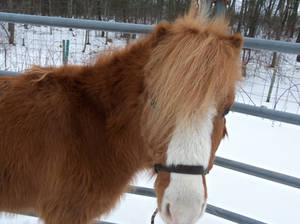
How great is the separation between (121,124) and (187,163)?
1.97 ft

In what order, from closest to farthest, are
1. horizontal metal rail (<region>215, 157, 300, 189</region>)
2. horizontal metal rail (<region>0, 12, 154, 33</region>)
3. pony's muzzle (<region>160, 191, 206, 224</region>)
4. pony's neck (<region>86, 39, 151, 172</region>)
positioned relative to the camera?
pony's muzzle (<region>160, 191, 206, 224</region>)
pony's neck (<region>86, 39, 151, 172</region>)
horizontal metal rail (<region>215, 157, 300, 189</region>)
horizontal metal rail (<region>0, 12, 154, 33</region>)

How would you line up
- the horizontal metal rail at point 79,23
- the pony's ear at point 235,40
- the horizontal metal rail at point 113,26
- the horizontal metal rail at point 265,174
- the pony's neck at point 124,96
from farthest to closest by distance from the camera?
the horizontal metal rail at point 79,23 → the horizontal metal rail at point 265,174 → the horizontal metal rail at point 113,26 → the pony's neck at point 124,96 → the pony's ear at point 235,40

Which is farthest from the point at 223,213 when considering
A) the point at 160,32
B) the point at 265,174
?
the point at 160,32

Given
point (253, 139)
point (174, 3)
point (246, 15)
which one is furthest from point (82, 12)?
point (253, 139)

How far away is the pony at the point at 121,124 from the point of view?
1.19 m

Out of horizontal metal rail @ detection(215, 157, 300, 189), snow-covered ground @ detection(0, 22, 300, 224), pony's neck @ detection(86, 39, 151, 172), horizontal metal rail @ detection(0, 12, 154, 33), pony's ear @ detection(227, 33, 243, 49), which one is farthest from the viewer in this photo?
snow-covered ground @ detection(0, 22, 300, 224)

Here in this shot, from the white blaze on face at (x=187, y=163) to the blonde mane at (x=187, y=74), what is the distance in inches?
2.4

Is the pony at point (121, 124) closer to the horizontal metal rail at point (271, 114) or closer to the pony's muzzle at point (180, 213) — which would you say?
the pony's muzzle at point (180, 213)

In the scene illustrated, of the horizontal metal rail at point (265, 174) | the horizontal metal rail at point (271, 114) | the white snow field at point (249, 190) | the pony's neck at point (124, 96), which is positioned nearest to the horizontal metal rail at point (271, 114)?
the horizontal metal rail at point (271, 114)

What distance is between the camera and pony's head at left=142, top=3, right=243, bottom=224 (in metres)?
1.16

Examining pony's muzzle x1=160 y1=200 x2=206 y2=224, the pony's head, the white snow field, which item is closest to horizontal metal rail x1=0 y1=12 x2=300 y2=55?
the pony's head

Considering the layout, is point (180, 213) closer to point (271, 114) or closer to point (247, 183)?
point (271, 114)

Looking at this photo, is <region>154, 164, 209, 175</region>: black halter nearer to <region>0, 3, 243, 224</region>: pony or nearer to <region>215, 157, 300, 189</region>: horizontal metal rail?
<region>0, 3, 243, 224</region>: pony

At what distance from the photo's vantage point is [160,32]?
146cm
